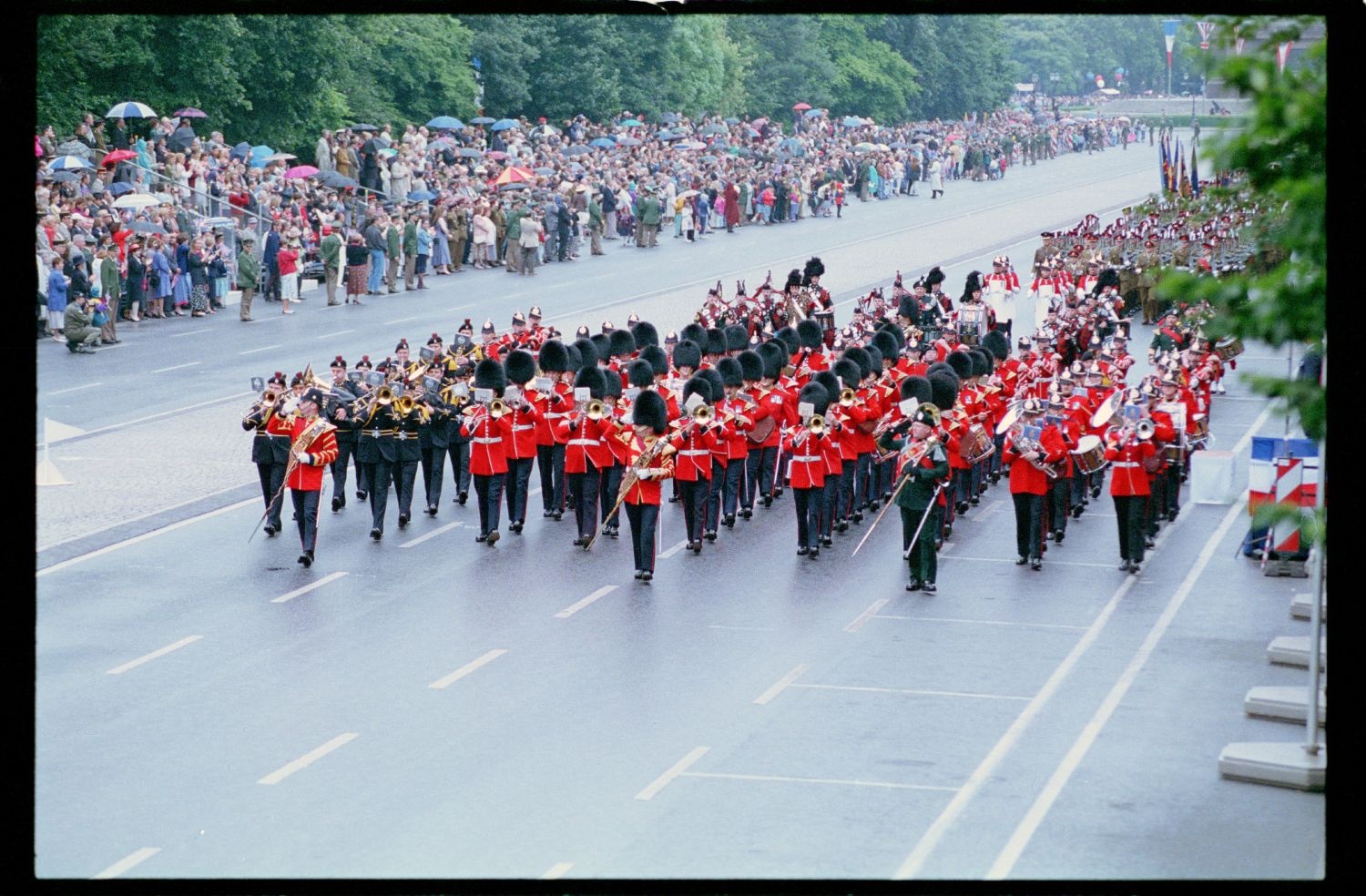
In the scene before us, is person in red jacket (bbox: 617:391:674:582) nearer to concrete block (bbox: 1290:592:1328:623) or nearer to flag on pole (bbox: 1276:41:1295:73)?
concrete block (bbox: 1290:592:1328:623)

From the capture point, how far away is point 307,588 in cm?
1953

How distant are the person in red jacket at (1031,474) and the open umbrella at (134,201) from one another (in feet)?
60.4

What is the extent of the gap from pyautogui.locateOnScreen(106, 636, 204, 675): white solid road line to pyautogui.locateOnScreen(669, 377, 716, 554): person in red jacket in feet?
16.2

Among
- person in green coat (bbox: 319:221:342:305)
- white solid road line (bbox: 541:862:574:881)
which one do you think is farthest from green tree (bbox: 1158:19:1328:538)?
person in green coat (bbox: 319:221:342:305)

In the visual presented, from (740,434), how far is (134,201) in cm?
1623

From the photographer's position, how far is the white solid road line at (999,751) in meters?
12.9

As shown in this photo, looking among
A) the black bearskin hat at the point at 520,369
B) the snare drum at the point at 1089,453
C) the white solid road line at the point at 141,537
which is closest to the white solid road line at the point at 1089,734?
the snare drum at the point at 1089,453

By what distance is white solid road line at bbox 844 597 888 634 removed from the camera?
18328mm

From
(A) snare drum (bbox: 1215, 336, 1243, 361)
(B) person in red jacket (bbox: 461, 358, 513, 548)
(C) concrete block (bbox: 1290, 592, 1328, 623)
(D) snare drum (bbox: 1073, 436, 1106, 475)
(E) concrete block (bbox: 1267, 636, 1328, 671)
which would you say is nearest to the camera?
(E) concrete block (bbox: 1267, 636, 1328, 671)

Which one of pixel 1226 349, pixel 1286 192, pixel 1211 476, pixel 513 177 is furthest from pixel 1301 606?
pixel 513 177

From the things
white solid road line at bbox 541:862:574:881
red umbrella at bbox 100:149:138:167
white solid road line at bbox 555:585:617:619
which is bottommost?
white solid road line at bbox 541:862:574:881
